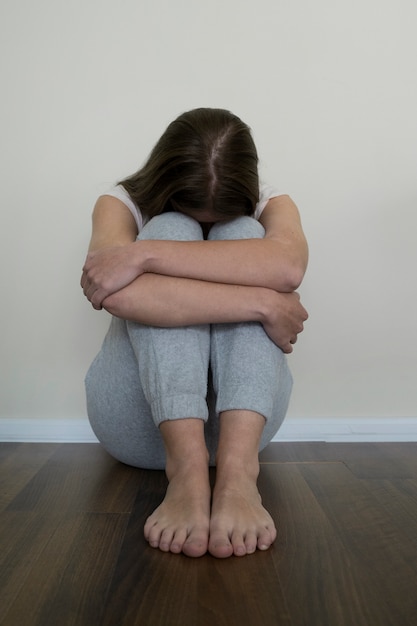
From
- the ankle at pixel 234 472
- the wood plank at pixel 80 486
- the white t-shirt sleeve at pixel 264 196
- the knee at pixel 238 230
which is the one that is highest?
the white t-shirt sleeve at pixel 264 196

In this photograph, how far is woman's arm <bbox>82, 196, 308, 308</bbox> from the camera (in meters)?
1.00

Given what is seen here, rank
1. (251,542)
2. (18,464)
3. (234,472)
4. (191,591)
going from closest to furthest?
1. (191,591)
2. (251,542)
3. (234,472)
4. (18,464)

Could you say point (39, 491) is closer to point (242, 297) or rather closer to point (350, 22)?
point (242, 297)

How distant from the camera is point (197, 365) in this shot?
3.14 ft

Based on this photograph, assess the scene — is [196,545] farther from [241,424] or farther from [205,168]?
[205,168]

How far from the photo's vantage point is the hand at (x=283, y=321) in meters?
1.00

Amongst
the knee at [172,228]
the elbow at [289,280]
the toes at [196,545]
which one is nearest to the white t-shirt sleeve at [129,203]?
A: the knee at [172,228]

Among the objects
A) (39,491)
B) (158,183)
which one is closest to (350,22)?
(158,183)

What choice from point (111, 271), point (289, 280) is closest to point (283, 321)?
point (289, 280)

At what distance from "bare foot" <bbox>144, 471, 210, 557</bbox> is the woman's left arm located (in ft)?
1.17

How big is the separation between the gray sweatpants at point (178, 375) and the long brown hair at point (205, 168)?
0.05 metres

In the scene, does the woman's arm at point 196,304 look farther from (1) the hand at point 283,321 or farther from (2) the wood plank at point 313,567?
(2) the wood plank at point 313,567

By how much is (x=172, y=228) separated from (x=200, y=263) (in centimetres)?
12

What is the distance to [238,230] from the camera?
111 centimetres
